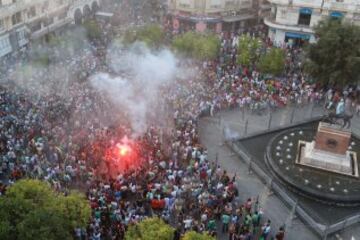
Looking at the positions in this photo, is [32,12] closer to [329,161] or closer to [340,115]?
[340,115]

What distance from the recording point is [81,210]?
17656mm

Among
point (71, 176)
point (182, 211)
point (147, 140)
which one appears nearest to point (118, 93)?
point (147, 140)

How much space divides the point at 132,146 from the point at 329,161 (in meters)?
11.7

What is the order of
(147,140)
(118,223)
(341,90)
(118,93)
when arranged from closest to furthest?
1. (118,223)
2. (147,140)
3. (118,93)
4. (341,90)

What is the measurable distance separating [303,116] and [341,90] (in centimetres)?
524

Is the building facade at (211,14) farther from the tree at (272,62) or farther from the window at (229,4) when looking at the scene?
the tree at (272,62)

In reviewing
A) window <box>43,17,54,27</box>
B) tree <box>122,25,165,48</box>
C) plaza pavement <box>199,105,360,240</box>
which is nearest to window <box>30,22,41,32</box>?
window <box>43,17,54,27</box>

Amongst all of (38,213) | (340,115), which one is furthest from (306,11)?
(38,213)

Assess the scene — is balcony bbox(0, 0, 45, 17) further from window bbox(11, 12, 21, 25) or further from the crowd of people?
the crowd of people

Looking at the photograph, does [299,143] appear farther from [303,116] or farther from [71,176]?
[71,176]

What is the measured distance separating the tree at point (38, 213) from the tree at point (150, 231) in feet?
7.58

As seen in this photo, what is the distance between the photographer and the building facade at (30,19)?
41.9 metres

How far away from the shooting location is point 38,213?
15.4m

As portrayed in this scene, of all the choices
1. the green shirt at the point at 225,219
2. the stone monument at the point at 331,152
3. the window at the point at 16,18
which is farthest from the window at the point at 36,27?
the green shirt at the point at 225,219
